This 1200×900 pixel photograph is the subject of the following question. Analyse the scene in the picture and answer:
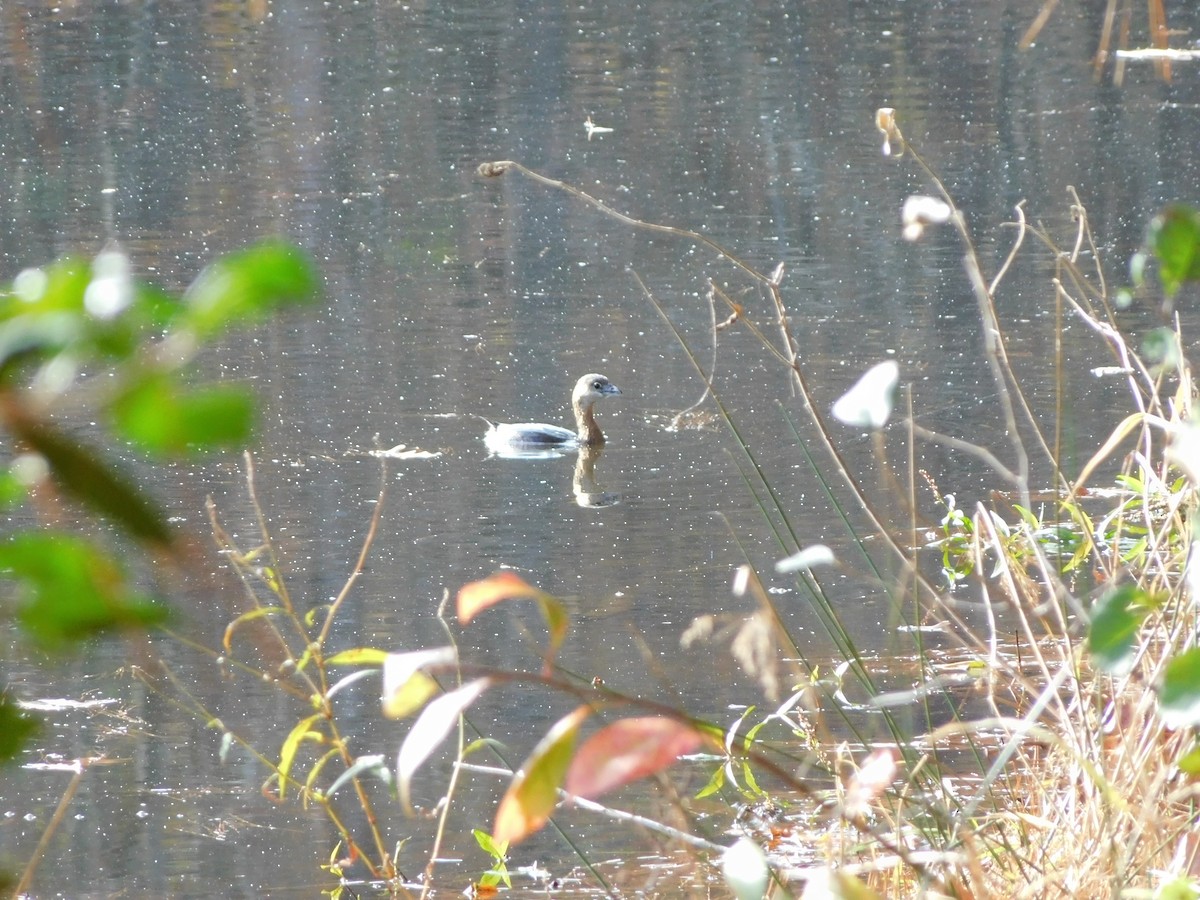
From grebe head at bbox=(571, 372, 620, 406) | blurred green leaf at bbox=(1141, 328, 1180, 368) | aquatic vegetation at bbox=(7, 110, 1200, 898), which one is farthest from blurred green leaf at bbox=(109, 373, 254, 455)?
grebe head at bbox=(571, 372, 620, 406)

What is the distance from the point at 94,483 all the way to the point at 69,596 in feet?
0.12

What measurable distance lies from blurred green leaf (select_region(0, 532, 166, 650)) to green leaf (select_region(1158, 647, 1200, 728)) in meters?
0.61

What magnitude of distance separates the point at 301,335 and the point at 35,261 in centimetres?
184

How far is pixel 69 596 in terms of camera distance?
53cm

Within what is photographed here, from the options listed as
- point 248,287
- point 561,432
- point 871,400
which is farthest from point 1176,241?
point 561,432

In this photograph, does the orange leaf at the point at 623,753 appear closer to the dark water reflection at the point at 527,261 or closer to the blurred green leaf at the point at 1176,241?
the blurred green leaf at the point at 1176,241

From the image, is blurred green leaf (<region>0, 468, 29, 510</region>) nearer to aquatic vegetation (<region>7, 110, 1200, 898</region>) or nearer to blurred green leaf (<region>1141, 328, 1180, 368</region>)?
aquatic vegetation (<region>7, 110, 1200, 898</region>)

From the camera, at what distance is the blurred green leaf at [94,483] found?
0.52 meters

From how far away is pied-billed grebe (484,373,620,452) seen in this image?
700cm

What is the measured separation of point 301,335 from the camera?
8.31 meters

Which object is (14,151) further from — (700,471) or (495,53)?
(700,471)

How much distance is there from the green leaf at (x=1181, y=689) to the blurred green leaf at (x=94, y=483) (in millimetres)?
609

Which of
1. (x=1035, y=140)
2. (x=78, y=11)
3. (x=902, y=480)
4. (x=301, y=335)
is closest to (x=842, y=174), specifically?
(x=1035, y=140)

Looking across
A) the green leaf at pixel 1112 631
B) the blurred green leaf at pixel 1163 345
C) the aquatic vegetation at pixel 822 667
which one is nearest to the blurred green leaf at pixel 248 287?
the aquatic vegetation at pixel 822 667
